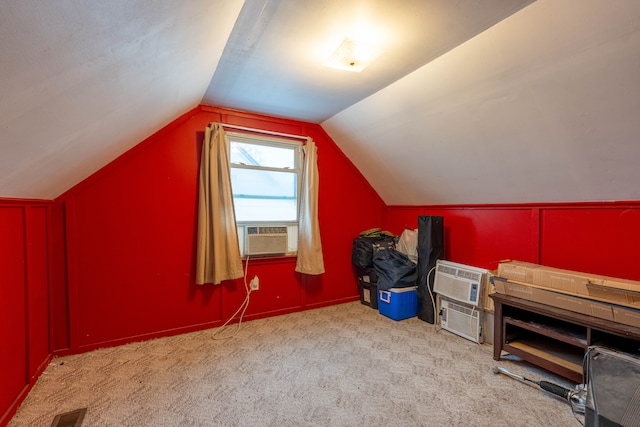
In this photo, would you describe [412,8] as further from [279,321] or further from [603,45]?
[279,321]

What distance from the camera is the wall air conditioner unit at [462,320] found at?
252 centimetres

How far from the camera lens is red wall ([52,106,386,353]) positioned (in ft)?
7.72

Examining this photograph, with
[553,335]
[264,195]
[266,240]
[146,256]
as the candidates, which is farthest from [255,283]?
[553,335]

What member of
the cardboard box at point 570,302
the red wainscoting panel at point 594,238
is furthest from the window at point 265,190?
the red wainscoting panel at point 594,238

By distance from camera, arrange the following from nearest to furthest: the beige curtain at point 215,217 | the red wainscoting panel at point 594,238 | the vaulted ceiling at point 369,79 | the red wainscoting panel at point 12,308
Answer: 1. the vaulted ceiling at point 369,79
2. the red wainscoting panel at point 12,308
3. the red wainscoting panel at point 594,238
4. the beige curtain at point 215,217

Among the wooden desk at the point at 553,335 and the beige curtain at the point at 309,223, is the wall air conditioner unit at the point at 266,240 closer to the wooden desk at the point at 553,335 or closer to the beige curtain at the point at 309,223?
the beige curtain at the point at 309,223

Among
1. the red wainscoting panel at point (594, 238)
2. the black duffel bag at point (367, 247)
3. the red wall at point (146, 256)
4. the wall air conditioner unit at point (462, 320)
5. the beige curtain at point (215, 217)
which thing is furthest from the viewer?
the black duffel bag at point (367, 247)

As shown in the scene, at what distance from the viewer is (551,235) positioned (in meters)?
2.39

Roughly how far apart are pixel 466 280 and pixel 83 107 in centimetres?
294

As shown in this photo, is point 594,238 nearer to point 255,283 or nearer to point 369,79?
point 369,79

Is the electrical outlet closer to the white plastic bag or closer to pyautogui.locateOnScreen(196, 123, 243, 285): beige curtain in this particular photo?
pyautogui.locateOnScreen(196, 123, 243, 285): beige curtain

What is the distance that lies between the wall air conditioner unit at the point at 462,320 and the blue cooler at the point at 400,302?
13.0 inches

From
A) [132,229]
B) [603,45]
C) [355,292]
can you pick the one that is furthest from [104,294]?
[603,45]

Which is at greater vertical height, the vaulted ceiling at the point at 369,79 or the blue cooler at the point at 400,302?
the vaulted ceiling at the point at 369,79
